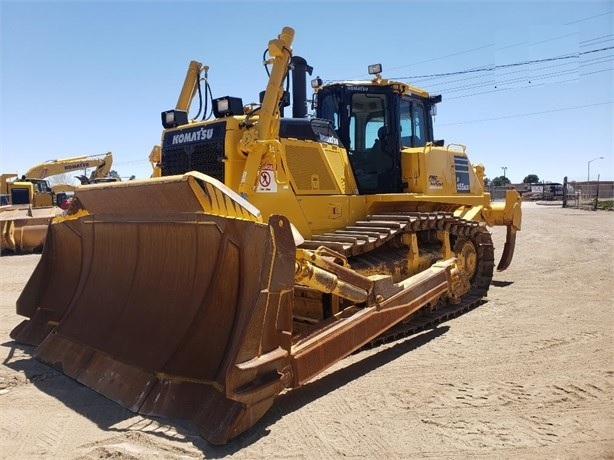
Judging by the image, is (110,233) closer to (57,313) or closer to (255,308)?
(57,313)

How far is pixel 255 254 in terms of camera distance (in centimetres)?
360

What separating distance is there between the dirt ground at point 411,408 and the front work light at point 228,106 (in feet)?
9.22

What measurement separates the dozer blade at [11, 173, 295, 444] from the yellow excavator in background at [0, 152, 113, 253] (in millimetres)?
7374

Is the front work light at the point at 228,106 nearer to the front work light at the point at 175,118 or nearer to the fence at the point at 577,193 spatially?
the front work light at the point at 175,118

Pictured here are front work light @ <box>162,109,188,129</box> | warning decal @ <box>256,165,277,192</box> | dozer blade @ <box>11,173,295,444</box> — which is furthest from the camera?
front work light @ <box>162,109,188,129</box>

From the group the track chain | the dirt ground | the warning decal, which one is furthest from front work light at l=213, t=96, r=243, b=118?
the dirt ground

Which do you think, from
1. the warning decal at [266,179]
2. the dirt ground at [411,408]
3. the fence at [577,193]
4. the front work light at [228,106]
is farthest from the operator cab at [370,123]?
the fence at [577,193]

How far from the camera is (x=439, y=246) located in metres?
7.00

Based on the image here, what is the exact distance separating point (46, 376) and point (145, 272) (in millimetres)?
1256

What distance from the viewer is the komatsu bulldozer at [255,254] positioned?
3.61 metres

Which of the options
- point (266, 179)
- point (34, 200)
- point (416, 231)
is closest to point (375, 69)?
point (416, 231)

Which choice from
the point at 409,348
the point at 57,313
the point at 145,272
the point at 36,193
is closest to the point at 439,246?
the point at 409,348

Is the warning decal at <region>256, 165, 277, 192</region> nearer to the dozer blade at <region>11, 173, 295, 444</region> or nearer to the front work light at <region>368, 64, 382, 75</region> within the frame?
the dozer blade at <region>11, 173, 295, 444</region>

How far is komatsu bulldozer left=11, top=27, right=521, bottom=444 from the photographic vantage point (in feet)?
11.9
